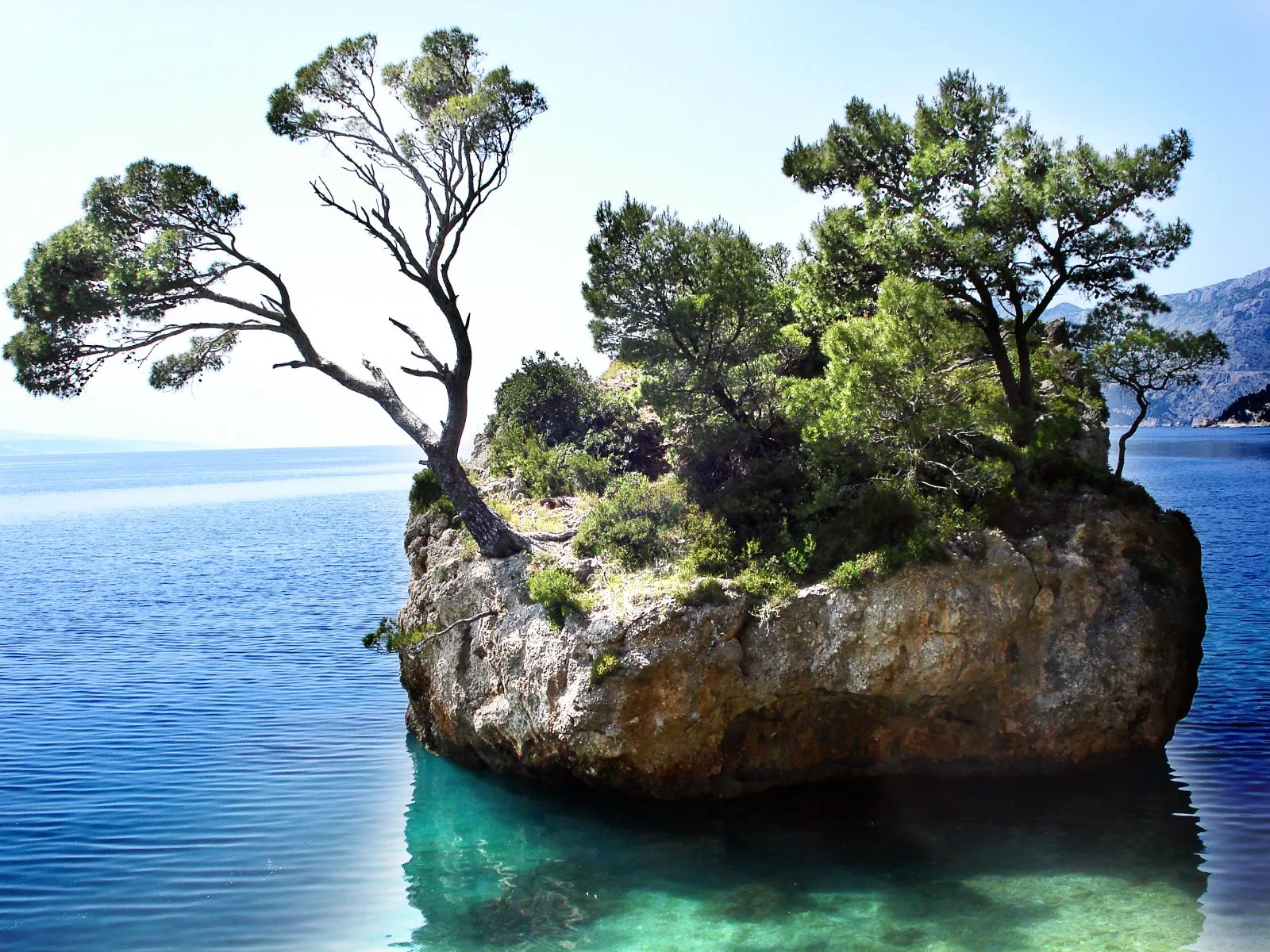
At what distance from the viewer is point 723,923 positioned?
14312mm

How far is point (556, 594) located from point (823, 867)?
7.17 m

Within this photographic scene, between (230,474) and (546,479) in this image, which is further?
(230,474)

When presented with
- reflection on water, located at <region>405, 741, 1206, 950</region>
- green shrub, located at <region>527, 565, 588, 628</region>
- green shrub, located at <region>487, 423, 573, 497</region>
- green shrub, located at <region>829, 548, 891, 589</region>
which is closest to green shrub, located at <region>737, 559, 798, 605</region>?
green shrub, located at <region>829, 548, 891, 589</region>

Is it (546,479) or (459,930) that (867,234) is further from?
(459,930)

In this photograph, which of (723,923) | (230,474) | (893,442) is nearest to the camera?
(723,923)

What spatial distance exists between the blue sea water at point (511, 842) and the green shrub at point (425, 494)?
5650mm

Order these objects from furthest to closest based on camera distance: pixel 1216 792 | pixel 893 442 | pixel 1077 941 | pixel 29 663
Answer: pixel 29 663
pixel 893 442
pixel 1216 792
pixel 1077 941

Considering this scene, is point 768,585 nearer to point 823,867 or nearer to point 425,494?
point 823,867

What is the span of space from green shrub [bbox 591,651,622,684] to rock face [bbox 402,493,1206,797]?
0.05 metres

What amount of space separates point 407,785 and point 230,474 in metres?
168

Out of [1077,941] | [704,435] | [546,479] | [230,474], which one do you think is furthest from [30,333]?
[230,474]

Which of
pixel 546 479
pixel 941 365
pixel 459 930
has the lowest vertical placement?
pixel 459 930

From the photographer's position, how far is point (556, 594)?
19.0 m

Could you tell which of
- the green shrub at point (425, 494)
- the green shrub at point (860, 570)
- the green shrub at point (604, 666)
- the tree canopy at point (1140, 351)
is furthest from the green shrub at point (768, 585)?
the tree canopy at point (1140, 351)
